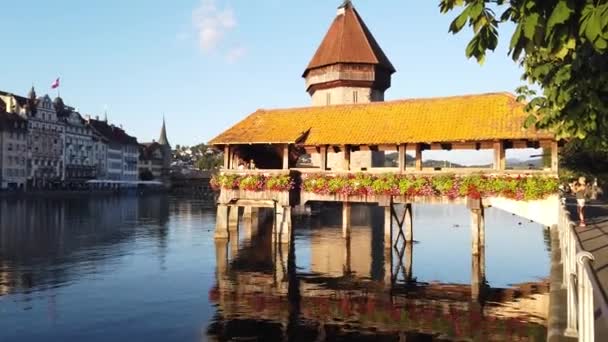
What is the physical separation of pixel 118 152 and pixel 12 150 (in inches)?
1488

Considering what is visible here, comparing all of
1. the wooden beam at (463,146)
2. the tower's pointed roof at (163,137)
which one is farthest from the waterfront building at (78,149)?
the wooden beam at (463,146)

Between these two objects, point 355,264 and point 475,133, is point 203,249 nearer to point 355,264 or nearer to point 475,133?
point 355,264

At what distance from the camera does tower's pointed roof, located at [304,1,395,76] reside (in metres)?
58.7

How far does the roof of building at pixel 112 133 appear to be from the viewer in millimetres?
127312

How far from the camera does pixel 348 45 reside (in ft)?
197

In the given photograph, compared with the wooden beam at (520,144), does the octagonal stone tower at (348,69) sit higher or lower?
higher

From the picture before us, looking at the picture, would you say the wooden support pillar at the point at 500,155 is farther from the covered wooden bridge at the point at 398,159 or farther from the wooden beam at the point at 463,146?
the wooden beam at the point at 463,146

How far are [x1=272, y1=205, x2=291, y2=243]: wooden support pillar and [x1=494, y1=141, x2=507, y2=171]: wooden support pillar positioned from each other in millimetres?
10480

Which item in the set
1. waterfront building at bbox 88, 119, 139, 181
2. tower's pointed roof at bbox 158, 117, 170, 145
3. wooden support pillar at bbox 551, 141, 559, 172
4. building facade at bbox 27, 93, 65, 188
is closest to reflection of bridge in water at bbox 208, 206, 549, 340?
wooden support pillar at bbox 551, 141, 559, 172

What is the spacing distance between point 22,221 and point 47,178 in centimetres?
6331

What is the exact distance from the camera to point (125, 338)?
14.0 metres

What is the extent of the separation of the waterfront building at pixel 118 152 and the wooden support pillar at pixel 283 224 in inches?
4106

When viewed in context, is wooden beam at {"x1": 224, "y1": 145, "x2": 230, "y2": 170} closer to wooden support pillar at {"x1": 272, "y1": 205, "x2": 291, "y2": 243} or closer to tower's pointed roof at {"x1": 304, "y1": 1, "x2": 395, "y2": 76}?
wooden support pillar at {"x1": 272, "y1": 205, "x2": 291, "y2": 243}

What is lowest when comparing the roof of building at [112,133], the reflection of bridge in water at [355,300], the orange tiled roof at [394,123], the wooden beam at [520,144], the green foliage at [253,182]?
the reflection of bridge in water at [355,300]
